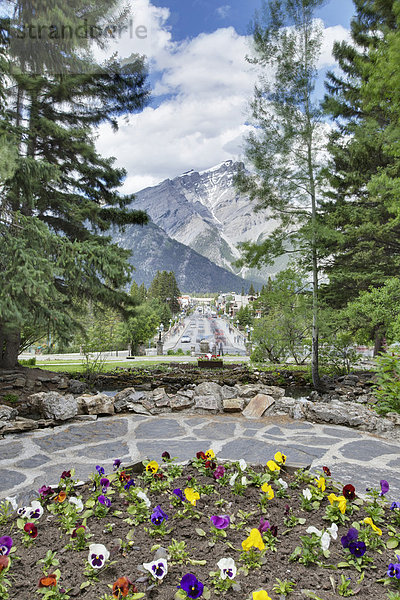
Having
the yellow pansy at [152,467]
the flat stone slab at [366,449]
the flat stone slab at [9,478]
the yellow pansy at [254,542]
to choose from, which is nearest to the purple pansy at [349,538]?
the yellow pansy at [254,542]

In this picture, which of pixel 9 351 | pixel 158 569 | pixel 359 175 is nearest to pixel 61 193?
pixel 9 351

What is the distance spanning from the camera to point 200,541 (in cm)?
153

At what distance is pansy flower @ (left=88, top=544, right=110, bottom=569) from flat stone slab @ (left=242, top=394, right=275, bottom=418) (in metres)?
3.57

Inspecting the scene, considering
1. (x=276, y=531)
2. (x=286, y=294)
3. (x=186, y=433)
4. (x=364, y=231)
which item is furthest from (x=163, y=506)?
(x=364, y=231)

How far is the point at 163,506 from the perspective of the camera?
1813 millimetres

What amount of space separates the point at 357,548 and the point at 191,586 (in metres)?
0.72

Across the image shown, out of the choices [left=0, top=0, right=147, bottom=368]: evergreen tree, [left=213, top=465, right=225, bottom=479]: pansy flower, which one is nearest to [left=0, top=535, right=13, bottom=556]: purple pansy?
[left=213, top=465, right=225, bottom=479]: pansy flower

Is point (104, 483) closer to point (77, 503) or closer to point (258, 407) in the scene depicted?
point (77, 503)

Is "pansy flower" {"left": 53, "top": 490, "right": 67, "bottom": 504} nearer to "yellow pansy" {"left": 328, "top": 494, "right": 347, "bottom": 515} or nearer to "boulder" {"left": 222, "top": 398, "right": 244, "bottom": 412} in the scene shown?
"yellow pansy" {"left": 328, "top": 494, "right": 347, "bottom": 515}

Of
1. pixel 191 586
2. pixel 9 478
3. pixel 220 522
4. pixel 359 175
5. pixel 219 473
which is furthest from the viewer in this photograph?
pixel 359 175

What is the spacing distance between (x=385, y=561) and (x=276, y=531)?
17.8 inches

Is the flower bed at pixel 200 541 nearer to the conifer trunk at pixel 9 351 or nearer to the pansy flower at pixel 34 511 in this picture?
the pansy flower at pixel 34 511

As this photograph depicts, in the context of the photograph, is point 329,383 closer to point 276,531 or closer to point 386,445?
point 386,445

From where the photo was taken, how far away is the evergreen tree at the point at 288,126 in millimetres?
6922
